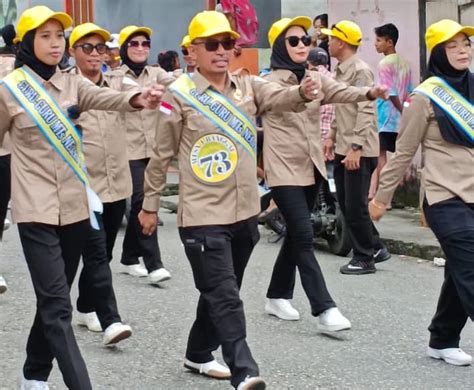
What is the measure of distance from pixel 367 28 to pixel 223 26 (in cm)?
858

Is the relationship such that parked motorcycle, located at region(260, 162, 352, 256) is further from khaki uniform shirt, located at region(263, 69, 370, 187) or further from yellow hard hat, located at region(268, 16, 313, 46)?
yellow hard hat, located at region(268, 16, 313, 46)

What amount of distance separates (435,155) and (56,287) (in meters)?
2.25

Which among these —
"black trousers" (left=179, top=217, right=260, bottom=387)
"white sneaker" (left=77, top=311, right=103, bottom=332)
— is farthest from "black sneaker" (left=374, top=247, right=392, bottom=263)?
"black trousers" (left=179, top=217, right=260, bottom=387)

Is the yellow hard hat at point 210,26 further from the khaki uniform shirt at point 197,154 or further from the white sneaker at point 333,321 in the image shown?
the white sneaker at point 333,321

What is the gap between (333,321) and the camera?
293 inches

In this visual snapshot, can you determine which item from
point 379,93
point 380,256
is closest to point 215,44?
point 379,93

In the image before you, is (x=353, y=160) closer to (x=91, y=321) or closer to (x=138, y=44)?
(x=138, y=44)

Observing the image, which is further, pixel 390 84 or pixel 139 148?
pixel 390 84

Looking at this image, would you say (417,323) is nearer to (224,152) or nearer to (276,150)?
(276,150)

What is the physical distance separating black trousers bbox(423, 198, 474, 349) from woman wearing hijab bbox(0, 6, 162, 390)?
1804mm

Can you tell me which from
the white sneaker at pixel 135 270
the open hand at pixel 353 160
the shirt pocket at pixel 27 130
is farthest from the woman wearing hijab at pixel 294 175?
the shirt pocket at pixel 27 130

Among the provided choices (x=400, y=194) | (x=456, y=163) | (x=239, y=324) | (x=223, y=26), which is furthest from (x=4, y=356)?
(x=400, y=194)

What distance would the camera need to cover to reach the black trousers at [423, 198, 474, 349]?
6379 millimetres

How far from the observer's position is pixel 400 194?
539 inches
